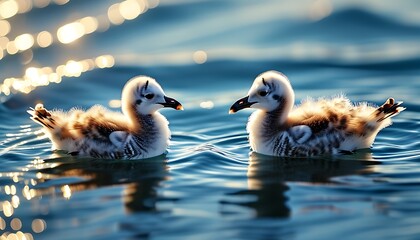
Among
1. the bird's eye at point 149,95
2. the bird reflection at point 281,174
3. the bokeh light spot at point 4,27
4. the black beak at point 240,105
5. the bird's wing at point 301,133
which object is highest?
the bokeh light spot at point 4,27

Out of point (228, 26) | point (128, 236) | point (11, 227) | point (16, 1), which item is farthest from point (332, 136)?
point (16, 1)

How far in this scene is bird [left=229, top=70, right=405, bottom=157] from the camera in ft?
34.5

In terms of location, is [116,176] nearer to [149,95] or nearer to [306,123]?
[149,95]

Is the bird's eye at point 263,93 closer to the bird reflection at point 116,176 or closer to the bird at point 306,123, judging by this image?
the bird at point 306,123

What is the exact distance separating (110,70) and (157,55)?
44.8 inches

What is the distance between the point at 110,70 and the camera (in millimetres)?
15945

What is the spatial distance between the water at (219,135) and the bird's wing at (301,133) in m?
0.28

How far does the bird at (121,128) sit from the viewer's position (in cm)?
1057

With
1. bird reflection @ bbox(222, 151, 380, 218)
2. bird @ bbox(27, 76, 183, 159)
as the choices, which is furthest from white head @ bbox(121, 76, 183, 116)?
bird reflection @ bbox(222, 151, 380, 218)

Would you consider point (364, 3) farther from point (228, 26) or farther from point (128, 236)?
point (128, 236)

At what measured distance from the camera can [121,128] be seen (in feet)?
35.1

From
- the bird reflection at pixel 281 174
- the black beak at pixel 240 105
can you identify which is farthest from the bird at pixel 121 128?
the bird reflection at pixel 281 174

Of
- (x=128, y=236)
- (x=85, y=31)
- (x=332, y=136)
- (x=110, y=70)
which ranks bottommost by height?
(x=128, y=236)

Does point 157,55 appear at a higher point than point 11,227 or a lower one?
higher
